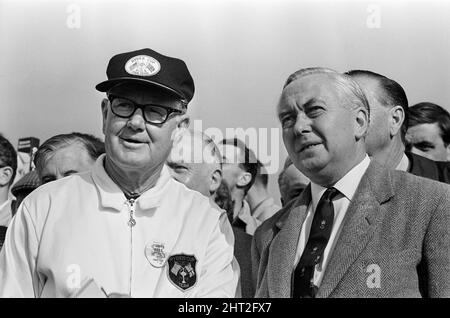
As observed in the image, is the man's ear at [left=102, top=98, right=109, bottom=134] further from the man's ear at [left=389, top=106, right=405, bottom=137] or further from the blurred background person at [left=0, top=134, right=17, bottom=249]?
the man's ear at [left=389, top=106, right=405, bottom=137]

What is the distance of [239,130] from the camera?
283 centimetres

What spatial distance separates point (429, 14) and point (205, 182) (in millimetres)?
1132

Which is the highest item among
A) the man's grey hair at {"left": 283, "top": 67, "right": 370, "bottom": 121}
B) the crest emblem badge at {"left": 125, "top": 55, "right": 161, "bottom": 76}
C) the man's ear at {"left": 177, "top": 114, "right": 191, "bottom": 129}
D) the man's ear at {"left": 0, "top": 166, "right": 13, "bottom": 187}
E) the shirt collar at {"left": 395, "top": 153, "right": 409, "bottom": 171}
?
the crest emblem badge at {"left": 125, "top": 55, "right": 161, "bottom": 76}

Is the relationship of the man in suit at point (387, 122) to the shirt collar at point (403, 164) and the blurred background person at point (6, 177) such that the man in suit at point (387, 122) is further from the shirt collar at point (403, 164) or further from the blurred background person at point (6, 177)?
the blurred background person at point (6, 177)

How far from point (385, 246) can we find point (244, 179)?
2.67ft

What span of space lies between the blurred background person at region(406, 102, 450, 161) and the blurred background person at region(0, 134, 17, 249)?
5.32ft

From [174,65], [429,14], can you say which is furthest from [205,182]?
[429,14]

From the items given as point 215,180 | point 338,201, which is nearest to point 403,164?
point 338,201

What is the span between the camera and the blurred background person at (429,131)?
9.51 feet

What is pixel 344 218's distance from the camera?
2.54 metres

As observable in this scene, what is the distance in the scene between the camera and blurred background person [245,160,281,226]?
2.99 m

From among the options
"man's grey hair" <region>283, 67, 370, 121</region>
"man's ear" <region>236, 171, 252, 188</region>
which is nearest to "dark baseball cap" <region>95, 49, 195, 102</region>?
"man's grey hair" <region>283, 67, 370, 121</region>

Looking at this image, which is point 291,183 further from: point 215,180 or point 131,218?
point 131,218

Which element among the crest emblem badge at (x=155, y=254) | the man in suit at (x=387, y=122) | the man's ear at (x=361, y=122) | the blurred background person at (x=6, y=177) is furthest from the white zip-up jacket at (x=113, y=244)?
the man in suit at (x=387, y=122)
